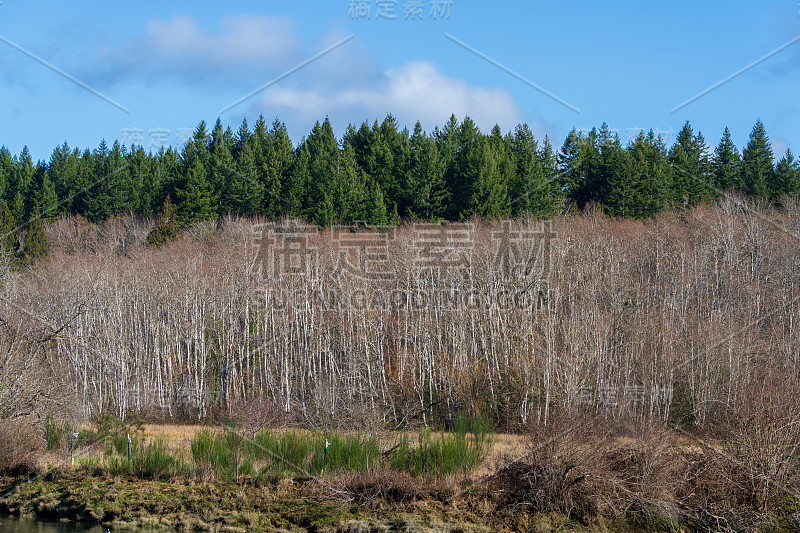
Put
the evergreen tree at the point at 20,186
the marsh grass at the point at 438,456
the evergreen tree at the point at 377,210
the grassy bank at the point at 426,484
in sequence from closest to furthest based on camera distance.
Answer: the grassy bank at the point at 426,484
the marsh grass at the point at 438,456
the evergreen tree at the point at 377,210
the evergreen tree at the point at 20,186

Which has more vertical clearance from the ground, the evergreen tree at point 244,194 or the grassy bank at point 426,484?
the evergreen tree at point 244,194

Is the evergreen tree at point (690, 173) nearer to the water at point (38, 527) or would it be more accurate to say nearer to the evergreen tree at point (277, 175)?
the evergreen tree at point (277, 175)

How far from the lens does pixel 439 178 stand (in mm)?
60906

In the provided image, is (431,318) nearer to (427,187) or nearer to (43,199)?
(427,187)

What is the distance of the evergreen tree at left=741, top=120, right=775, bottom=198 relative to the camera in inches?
2306

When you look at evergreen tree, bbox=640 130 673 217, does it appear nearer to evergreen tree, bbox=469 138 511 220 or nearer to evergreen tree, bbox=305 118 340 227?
evergreen tree, bbox=469 138 511 220

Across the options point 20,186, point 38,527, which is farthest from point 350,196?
point 38,527

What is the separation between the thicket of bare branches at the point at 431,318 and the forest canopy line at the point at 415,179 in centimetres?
540

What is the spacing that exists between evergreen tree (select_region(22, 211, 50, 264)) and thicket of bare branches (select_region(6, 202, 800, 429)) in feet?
17.1

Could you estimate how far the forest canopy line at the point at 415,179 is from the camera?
57750 millimetres

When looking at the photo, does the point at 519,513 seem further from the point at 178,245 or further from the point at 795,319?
the point at 178,245

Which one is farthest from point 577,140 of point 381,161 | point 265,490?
point 265,490

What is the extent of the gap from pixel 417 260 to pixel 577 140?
81.2ft

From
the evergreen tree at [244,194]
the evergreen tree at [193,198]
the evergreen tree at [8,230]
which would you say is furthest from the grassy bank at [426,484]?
the evergreen tree at [244,194]
